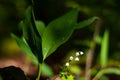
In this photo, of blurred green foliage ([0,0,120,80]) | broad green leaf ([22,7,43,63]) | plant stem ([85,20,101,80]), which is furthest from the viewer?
blurred green foliage ([0,0,120,80])

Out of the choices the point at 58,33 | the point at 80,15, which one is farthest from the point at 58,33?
the point at 80,15

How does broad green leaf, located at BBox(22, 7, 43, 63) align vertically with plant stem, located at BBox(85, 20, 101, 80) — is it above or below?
above

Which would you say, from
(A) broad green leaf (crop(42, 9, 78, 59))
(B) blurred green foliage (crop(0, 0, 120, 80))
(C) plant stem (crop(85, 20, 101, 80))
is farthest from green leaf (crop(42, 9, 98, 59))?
(B) blurred green foliage (crop(0, 0, 120, 80))

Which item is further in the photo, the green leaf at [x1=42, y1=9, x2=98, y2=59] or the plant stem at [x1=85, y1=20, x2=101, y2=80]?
the plant stem at [x1=85, y1=20, x2=101, y2=80]

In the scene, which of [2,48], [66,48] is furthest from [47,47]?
[2,48]

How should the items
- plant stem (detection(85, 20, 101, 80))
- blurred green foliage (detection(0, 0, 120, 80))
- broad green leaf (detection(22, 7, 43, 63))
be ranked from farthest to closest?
blurred green foliage (detection(0, 0, 120, 80)) → plant stem (detection(85, 20, 101, 80)) → broad green leaf (detection(22, 7, 43, 63))

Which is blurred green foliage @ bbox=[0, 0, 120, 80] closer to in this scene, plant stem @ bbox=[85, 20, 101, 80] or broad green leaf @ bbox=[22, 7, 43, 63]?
plant stem @ bbox=[85, 20, 101, 80]

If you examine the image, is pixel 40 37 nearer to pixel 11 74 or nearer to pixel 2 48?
pixel 11 74
